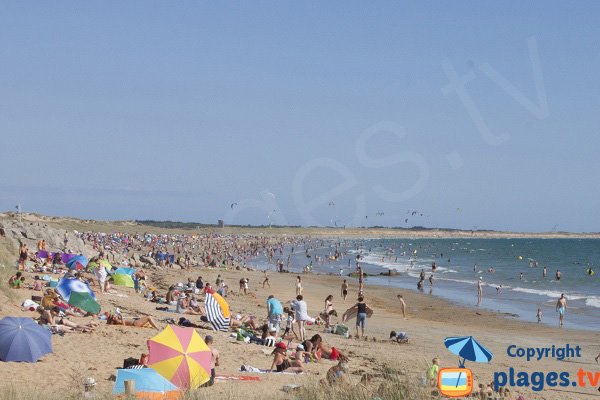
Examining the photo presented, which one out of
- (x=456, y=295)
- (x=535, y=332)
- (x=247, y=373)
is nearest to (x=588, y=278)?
(x=456, y=295)

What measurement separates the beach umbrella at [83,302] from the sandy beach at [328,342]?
A: 13.3 inches

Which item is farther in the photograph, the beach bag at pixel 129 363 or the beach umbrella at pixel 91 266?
the beach umbrella at pixel 91 266

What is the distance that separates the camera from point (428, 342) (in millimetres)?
17969

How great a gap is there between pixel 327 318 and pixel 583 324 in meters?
11.9

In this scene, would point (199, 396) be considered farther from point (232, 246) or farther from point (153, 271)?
point (232, 246)

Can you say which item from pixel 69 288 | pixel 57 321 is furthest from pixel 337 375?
pixel 69 288

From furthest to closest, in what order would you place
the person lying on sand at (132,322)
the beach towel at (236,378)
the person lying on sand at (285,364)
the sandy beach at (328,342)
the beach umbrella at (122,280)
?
1. the beach umbrella at (122,280)
2. the person lying on sand at (132,322)
3. the person lying on sand at (285,364)
4. the beach towel at (236,378)
5. the sandy beach at (328,342)

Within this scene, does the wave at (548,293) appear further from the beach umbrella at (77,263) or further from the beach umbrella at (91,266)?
the beach umbrella at (77,263)

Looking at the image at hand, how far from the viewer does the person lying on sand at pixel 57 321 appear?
12.8 meters

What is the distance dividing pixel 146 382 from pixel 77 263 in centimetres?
1647

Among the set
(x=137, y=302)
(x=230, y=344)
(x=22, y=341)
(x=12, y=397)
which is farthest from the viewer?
(x=137, y=302)

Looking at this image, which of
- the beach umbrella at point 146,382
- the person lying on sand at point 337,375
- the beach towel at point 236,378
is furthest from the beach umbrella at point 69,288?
the person lying on sand at point 337,375

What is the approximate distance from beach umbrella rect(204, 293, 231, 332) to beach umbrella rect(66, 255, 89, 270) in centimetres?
1059

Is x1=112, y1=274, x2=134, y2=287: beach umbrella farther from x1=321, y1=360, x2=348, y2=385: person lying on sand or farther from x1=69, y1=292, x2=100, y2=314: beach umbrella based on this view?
x1=321, y1=360, x2=348, y2=385: person lying on sand
